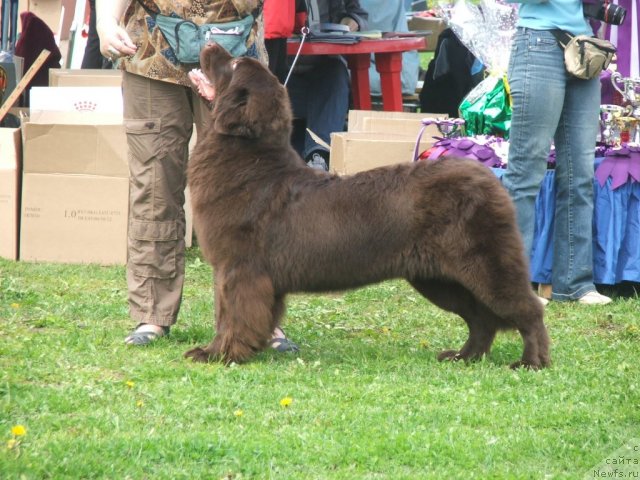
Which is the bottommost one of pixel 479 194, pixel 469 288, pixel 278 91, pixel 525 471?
pixel 525 471

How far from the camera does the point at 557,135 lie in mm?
6121

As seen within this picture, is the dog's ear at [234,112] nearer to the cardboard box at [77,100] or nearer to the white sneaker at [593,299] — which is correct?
the white sneaker at [593,299]

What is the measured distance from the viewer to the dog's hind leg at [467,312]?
4.59 meters

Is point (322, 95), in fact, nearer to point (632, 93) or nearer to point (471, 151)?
point (471, 151)

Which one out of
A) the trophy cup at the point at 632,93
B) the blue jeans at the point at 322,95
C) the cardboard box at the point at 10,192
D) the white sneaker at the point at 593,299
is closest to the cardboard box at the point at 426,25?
the blue jeans at the point at 322,95

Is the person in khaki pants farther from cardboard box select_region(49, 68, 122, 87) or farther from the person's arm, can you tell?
cardboard box select_region(49, 68, 122, 87)

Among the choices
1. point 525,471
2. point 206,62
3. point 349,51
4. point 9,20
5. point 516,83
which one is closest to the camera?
point 525,471

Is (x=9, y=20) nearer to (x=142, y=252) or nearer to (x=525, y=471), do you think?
(x=142, y=252)

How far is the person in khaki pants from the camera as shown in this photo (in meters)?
4.47

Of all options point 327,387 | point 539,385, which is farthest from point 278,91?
point 539,385

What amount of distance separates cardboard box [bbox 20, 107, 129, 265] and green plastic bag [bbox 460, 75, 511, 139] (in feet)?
7.98

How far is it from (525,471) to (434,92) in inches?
294

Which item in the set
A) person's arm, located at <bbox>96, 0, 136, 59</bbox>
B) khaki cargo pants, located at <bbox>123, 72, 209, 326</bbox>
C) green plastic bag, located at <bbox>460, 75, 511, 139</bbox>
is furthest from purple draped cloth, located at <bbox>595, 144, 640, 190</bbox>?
person's arm, located at <bbox>96, 0, 136, 59</bbox>

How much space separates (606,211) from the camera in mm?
6355
